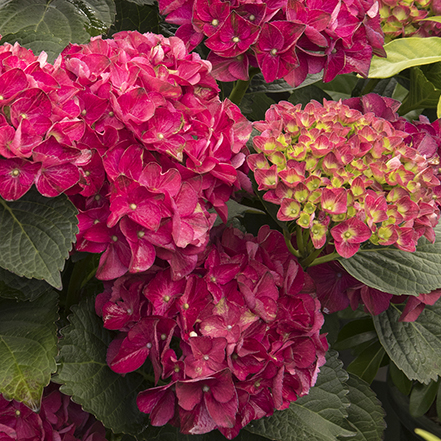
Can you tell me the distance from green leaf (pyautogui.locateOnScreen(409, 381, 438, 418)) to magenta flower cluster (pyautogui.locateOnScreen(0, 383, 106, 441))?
0.57m

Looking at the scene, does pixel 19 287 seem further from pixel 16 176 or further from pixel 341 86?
pixel 341 86

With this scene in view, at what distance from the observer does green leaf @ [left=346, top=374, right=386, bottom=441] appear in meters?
0.71

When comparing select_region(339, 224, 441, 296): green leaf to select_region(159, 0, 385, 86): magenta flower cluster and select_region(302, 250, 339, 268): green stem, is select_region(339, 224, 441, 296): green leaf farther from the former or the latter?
select_region(159, 0, 385, 86): magenta flower cluster

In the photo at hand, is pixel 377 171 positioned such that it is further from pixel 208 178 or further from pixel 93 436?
pixel 93 436

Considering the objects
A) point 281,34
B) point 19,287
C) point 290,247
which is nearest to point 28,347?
point 19,287

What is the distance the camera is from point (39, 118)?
0.41m

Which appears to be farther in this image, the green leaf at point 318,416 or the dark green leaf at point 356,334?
the dark green leaf at point 356,334

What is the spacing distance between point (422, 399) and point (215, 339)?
0.60 m

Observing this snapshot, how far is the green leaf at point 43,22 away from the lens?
1.98 feet

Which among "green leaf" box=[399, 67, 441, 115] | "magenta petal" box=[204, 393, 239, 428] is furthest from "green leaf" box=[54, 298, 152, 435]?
"green leaf" box=[399, 67, 441, 115]

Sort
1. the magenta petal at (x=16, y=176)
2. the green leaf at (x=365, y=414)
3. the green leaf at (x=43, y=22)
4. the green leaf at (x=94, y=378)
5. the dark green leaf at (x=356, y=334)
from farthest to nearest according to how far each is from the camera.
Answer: the dark green leaf at (x=356, y=334)
the green leaf at (x=365, y=414)
the green leaf at (x=43, y=22)
the green leaf at (x=94, y=378)
the magenta petal at (x=16, y=176)

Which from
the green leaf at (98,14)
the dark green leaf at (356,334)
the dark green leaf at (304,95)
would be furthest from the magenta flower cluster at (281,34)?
the dark green leaf at (356,334)

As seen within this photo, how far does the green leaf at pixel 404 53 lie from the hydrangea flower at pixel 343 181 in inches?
5.2

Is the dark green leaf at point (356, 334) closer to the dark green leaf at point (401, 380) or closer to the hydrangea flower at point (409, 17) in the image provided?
the dark green leaf at point (401, 380)
